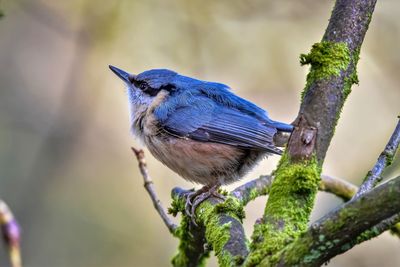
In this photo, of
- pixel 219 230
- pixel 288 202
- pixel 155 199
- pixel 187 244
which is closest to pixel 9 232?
pixel 288 202

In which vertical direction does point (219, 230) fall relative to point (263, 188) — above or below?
below

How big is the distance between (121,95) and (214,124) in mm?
2684

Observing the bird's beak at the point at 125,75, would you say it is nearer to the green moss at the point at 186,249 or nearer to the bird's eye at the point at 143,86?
the bird's eye at the point at 143,86

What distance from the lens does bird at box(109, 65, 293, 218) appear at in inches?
154

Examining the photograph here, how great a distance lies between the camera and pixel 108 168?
6.59 m

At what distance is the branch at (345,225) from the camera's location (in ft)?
4.75

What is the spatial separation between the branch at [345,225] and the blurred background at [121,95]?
3.63 m

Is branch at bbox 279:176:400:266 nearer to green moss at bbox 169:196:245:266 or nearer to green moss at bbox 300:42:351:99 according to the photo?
green moss at bbox 169:196:245:266

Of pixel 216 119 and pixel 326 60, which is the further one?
pixel 216 119

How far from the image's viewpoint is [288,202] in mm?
2051

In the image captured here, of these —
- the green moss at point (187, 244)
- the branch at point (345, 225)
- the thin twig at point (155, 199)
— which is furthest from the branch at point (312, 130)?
the thin twig at point (155, 199)

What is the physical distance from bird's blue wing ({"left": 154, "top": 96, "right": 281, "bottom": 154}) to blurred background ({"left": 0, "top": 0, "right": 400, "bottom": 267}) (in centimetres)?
131

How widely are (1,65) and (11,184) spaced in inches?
51.6

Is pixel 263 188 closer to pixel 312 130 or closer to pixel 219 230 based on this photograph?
pixel 219 230
